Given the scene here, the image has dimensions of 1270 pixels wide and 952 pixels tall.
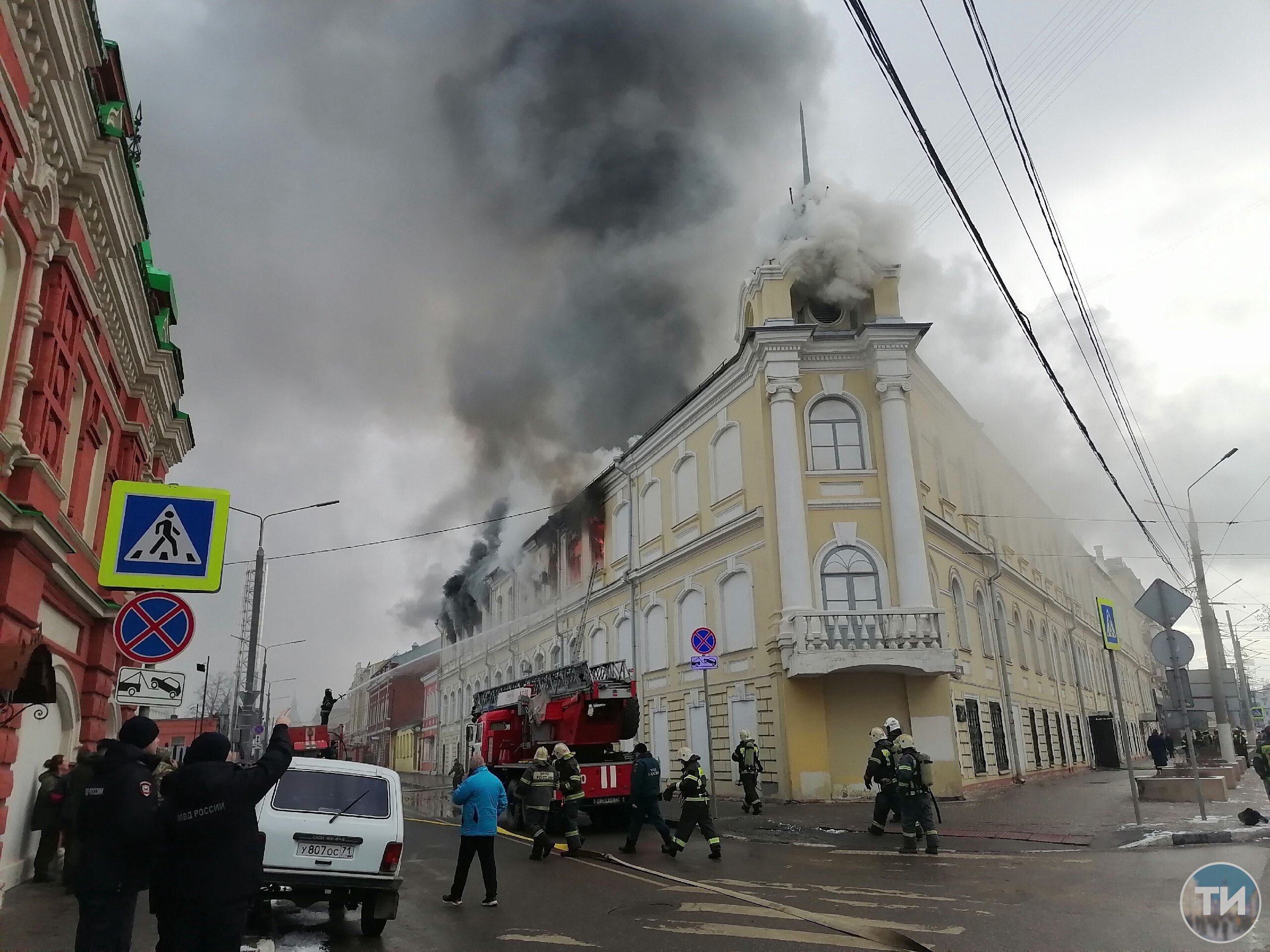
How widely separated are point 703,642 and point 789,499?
653 centimetres

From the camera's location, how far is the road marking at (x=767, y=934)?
259 inches

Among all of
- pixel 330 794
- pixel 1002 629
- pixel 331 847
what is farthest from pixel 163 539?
pixel 1002 629

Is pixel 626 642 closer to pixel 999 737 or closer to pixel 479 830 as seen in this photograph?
pixel 999 737

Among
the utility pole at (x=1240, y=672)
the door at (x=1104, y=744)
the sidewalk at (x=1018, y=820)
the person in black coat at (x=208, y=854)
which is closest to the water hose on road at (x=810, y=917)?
the sidewalk at (x=1018, y=820)

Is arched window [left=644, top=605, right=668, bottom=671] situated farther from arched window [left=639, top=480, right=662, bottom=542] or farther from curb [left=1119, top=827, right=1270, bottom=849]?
curb [left=1119, top=827, right=1270, bottom=849]

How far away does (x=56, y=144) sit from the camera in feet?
Result: 32.4

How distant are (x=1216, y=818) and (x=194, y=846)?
1439 centimetres

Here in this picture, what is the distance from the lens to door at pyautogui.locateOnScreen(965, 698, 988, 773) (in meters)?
22.2

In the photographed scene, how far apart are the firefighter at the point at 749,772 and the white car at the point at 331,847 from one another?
11.1 metres

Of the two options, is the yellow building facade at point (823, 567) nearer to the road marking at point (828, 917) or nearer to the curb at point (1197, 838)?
the curb at point (1197, 838)

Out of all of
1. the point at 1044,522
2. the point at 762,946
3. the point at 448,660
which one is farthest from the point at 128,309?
the point at 448,660

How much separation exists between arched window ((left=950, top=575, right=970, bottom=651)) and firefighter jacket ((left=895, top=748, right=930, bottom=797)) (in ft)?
41.0

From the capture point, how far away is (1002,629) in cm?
2792

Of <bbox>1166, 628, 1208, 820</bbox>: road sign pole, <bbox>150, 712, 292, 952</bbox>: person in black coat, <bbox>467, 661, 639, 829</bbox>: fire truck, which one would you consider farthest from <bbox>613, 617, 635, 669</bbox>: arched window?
<bbox>150, 712, 292, 952</bbox>: person in black coat
